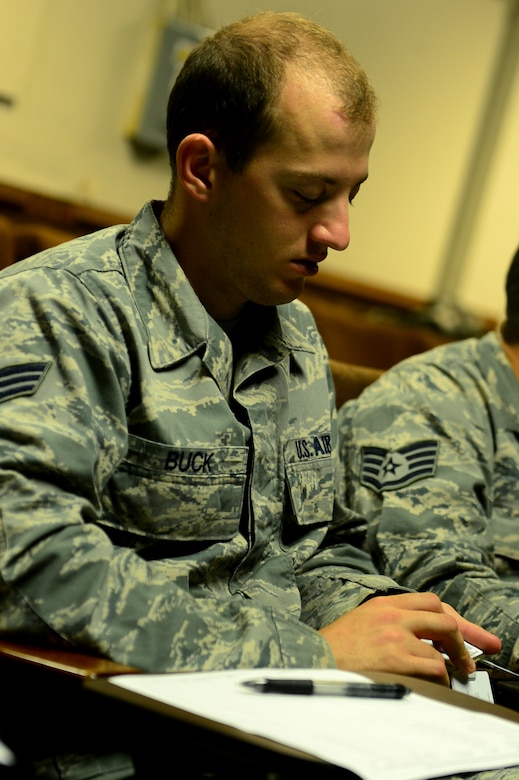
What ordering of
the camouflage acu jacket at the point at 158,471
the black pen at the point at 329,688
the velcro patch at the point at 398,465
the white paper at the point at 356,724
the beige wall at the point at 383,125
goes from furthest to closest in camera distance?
1. the beige wall at the point at 383,125
2. the velcro patch at the point at 398,465
3. the camouflage acu jacket at the point at 158,471
4. the black pen at the point at 329,688
5. the white paper at the point at 356,724

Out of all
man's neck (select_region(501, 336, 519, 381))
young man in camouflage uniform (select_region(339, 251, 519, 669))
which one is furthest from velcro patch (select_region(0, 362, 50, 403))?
man's neck (select_region(501, 336, 519, 381))

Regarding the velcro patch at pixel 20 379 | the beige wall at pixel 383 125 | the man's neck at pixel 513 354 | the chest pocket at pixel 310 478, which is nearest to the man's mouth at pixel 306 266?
the chest pocket at pixel 310 478

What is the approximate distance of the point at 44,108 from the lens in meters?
3.77

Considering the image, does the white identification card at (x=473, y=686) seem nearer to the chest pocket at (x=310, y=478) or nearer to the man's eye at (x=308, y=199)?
the chest pocket at (x=310, y=478)

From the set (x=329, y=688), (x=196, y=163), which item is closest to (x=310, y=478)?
(x=196, y=163)

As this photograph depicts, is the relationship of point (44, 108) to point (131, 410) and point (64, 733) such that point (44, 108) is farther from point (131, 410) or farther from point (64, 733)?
point (64, 733)

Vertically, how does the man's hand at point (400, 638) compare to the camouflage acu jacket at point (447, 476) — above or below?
above

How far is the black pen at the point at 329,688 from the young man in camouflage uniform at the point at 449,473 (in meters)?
0.70

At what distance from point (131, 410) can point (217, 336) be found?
191 millimetres

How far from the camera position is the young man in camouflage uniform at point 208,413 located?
1.05 m

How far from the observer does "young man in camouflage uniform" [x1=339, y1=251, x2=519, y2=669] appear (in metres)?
1.67

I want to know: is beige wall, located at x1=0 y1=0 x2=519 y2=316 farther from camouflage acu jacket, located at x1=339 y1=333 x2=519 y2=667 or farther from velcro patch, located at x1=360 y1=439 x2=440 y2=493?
velcro patch, located at x1=360 y1=439 x2=440 y2=493

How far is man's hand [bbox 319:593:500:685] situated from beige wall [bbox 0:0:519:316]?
9.72 feet

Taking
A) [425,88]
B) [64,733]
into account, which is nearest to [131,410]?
[64,733]
